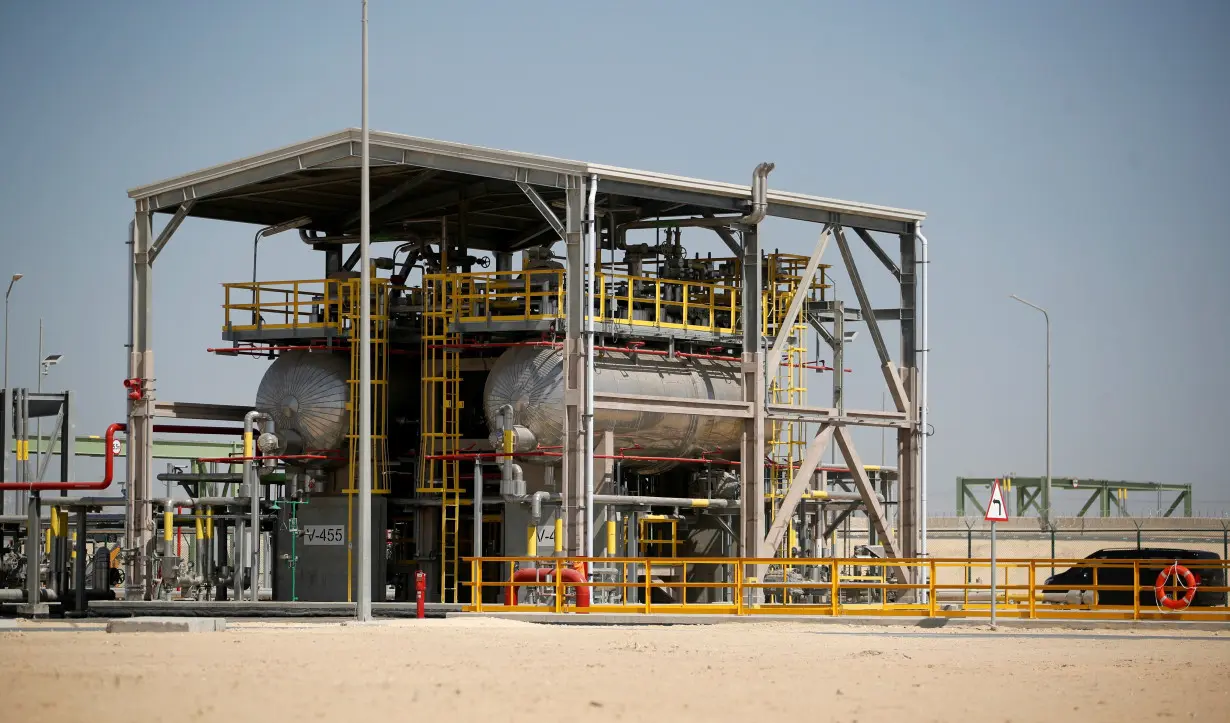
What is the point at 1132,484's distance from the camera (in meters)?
93.6

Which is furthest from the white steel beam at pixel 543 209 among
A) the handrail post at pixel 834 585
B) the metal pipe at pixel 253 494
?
the handrail post at pixel 834 585

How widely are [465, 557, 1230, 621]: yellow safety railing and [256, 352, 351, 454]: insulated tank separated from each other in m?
4.89

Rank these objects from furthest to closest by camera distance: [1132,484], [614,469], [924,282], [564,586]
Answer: [1132,484] < [924,282] < [614,469] < [564,586]

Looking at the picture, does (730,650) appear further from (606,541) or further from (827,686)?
(606,541)

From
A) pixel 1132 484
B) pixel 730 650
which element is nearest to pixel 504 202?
pixel 730 650

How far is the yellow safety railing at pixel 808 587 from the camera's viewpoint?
31.3m

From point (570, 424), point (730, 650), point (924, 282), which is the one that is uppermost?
point (924, 282)

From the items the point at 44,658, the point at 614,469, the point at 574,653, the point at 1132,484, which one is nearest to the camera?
the point at 44,658

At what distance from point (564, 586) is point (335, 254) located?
1460 centimetres

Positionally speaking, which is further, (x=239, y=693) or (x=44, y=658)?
(x=44, y=658)

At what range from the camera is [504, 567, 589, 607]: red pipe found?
3341 centimetres

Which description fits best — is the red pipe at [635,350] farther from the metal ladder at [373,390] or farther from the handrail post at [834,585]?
the handrail post at [834,585]

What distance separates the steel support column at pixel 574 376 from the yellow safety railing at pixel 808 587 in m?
1.10

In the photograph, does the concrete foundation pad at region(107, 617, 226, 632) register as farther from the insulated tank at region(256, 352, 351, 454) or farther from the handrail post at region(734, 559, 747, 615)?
the insulated tank at region(256, 352, 351, 454)
